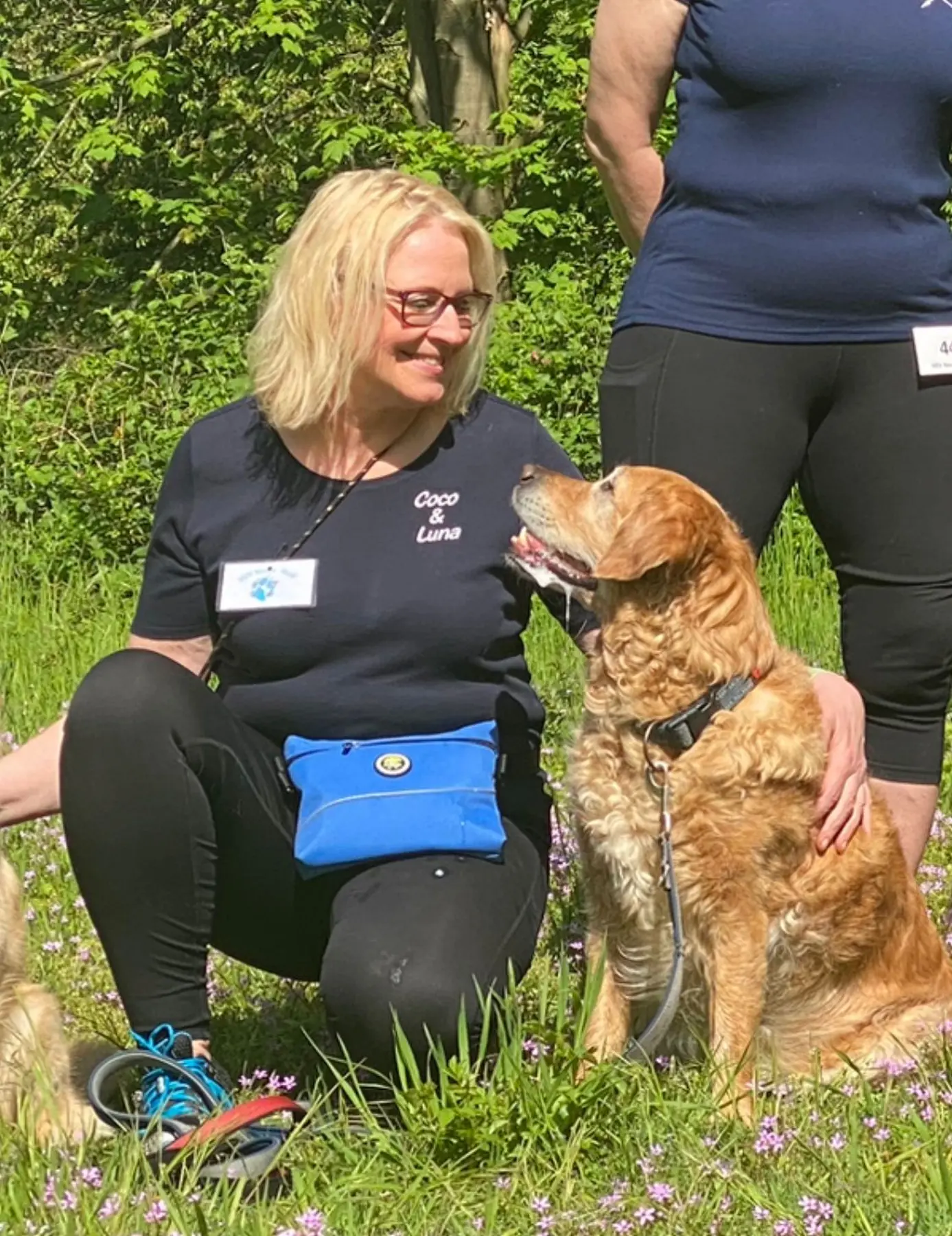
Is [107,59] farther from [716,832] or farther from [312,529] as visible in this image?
[716,832]

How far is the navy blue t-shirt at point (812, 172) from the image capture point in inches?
129

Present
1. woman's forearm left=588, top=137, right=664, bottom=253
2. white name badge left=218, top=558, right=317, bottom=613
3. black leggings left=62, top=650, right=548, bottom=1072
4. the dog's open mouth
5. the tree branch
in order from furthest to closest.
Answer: the tree branch → woman's forearm left=588, top=137, right=664, bottom=253 → the dog's open mouth → white name badge left=218, top=558, right=317, bottom=613 → black leggings left=62, top=650, right=548, bottom=1072

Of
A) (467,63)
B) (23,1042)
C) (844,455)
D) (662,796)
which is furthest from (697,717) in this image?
(467,63)

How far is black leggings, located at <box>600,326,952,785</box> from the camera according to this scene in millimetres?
3434

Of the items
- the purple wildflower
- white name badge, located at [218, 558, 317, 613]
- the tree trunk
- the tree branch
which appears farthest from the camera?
the tree branch

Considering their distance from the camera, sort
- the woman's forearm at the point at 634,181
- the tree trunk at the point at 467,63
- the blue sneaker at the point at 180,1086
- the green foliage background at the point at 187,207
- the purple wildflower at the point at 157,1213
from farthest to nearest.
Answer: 1. the tree trunk at the point at 467,63
2. the green foliage background at the point at 187,207
3. the woman's forearm at the point at 634,181
4. the blue sneaker at the point at 180,1086
5. the purple wildflower at the point at 157,1213

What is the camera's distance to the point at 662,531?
341 centimetres

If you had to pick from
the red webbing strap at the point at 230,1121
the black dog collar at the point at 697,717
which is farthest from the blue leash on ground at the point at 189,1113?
the black dog collar at the point at 697,717

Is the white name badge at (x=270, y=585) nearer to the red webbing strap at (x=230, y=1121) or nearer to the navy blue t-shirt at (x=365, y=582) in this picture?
the navy blue t-shirt at (x=365, y=582)

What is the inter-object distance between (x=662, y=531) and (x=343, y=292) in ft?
2.69

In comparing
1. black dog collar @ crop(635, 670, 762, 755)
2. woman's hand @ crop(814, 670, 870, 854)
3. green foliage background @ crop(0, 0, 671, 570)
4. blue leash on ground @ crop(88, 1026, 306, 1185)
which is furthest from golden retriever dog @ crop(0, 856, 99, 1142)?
green foliage background @ crop(0, 0, 671, 570)

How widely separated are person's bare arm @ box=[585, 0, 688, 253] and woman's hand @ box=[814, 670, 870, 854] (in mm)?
1164

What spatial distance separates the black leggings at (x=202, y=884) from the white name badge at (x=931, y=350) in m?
1.32

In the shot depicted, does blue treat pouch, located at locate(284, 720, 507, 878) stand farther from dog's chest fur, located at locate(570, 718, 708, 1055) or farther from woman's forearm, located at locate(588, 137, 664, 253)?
woman's forearm, located at locate(588, 137, 664, 253)
